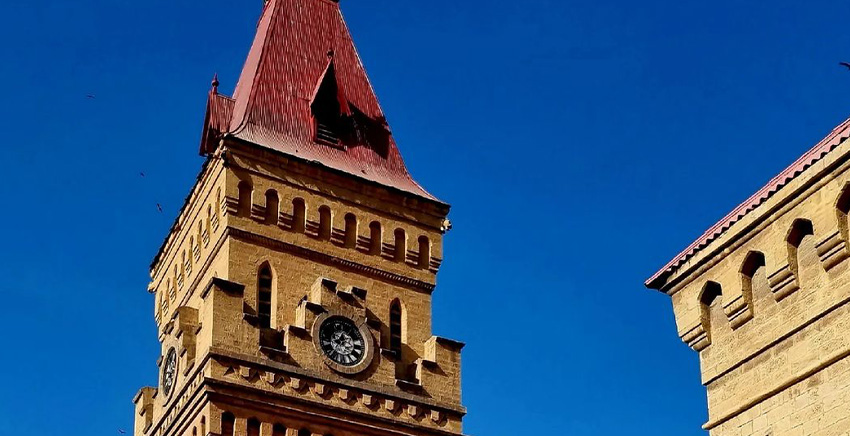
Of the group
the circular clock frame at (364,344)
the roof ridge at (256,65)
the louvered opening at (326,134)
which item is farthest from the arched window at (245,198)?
the circular clock frame at (364,344)

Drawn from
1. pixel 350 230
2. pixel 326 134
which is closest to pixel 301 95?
pixel 326 134

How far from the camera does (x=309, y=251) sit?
116 feet

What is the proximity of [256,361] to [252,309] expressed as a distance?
1630 mm

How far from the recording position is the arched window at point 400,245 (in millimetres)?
36875

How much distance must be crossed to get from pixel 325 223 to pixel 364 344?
345 cm

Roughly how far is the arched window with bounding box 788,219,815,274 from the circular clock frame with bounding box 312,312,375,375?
19627mm

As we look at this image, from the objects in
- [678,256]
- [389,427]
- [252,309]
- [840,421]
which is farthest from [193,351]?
[840,421]

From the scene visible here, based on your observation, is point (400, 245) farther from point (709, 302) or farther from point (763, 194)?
point (763, 194)

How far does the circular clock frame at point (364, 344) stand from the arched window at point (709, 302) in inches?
716

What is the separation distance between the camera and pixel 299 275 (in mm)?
34938

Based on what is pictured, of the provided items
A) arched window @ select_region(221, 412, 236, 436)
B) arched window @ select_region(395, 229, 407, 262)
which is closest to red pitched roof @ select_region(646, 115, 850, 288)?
arched window @ select_region(221, 412, 236, 436)

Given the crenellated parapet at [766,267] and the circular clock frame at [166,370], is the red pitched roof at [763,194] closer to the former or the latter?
the crenellated parapet at [766,267]

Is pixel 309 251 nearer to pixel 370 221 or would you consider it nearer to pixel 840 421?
pixel 370 221

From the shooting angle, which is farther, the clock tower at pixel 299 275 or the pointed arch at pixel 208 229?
the pointed arch at pixel 208 229
